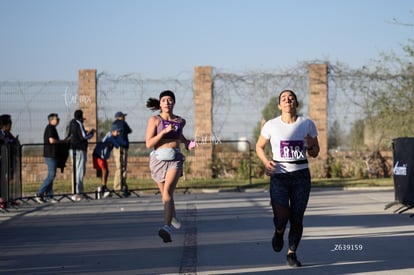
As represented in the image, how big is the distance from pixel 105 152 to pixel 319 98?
769 cm

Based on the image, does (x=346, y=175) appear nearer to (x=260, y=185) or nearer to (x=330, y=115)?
(x=330, y=115)

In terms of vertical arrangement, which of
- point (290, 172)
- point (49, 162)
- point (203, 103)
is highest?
point (203, 103)

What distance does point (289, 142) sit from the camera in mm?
8617

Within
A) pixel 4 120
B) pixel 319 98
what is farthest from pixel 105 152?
pixel 319 98

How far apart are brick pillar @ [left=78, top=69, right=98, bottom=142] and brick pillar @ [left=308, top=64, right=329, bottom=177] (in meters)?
6.38

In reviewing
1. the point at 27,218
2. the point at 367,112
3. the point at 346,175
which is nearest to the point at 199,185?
the point at 346,175

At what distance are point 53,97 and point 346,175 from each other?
29.3 ft

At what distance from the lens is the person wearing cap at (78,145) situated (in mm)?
18406

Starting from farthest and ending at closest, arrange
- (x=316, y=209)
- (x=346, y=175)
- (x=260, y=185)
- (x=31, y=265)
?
1. (x=346, y=175)
2. (x=260, y=185)
3. (x=316, y=209)
4. (x=31, y=265)

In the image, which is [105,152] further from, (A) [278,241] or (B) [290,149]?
(B) [290,149]

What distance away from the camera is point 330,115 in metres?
24.3

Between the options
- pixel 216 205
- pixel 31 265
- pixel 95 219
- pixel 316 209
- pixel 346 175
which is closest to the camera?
pixel 31 265

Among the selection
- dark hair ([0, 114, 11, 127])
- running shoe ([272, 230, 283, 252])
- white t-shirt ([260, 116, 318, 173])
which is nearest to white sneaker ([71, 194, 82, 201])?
dark hair ([0, 114, 11, 127])

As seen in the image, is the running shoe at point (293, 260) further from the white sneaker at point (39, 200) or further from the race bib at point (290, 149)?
the white sneaker at point (39, 200)
